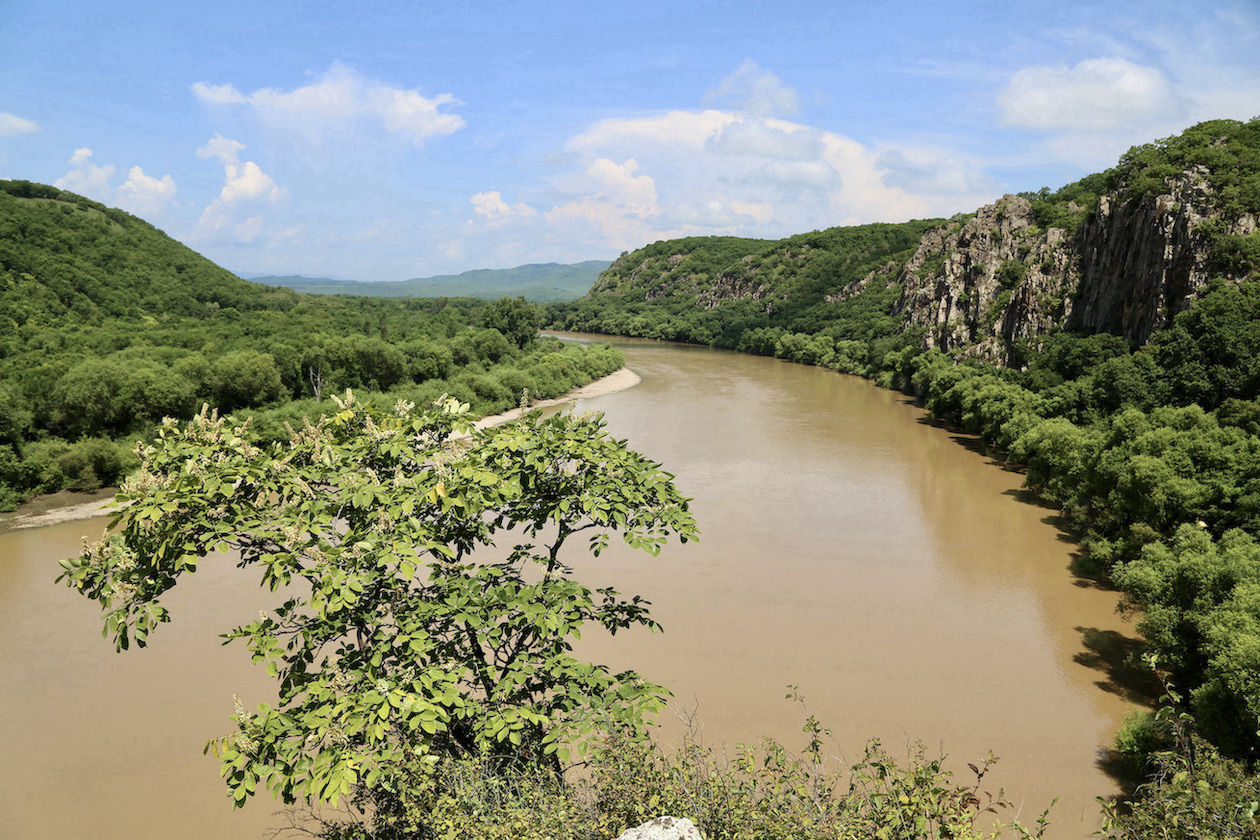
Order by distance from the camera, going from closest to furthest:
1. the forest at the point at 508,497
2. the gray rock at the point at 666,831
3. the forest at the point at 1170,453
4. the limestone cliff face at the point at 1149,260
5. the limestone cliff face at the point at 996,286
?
the gray rock at the point at 666,831 < the forest at the point at 508,497 < the forest at the point at 1170,453 < the limestone cliff face at the point at 1149,260 < the limestone cliff face at the point at 996,286

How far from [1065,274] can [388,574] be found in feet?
193

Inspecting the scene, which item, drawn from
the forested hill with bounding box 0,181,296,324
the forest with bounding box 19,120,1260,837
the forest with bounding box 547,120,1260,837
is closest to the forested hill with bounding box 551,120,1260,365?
the forest with bounding box 547,120,1260,837

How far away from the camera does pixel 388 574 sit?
6.03 m

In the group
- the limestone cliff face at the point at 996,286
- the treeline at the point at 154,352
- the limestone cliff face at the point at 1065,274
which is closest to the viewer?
the treeline at the point at 154,352

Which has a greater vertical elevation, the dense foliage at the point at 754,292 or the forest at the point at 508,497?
the dense foliage at the point at 754,292

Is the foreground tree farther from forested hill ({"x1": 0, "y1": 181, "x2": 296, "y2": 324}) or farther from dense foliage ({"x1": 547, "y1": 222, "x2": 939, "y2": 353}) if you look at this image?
dense foliage ({"x1": 547, "y1": 222, "x2": 939, "y2": 353})

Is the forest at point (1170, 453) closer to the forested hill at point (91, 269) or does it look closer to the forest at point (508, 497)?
the forest at point (508, 497)

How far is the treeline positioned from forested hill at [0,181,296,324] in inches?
5.3

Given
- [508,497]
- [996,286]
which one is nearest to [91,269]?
[508,497]

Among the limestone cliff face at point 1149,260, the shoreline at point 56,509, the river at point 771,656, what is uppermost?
the limestone cliff face at point 1149,260

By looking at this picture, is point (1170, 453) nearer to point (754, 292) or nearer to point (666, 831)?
point (666, 831)

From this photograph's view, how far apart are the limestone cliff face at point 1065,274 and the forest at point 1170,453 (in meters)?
0.86

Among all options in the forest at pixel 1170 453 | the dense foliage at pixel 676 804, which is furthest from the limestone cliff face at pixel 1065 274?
the dense foliage at pixel 676 804

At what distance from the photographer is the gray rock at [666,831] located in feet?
15.2
